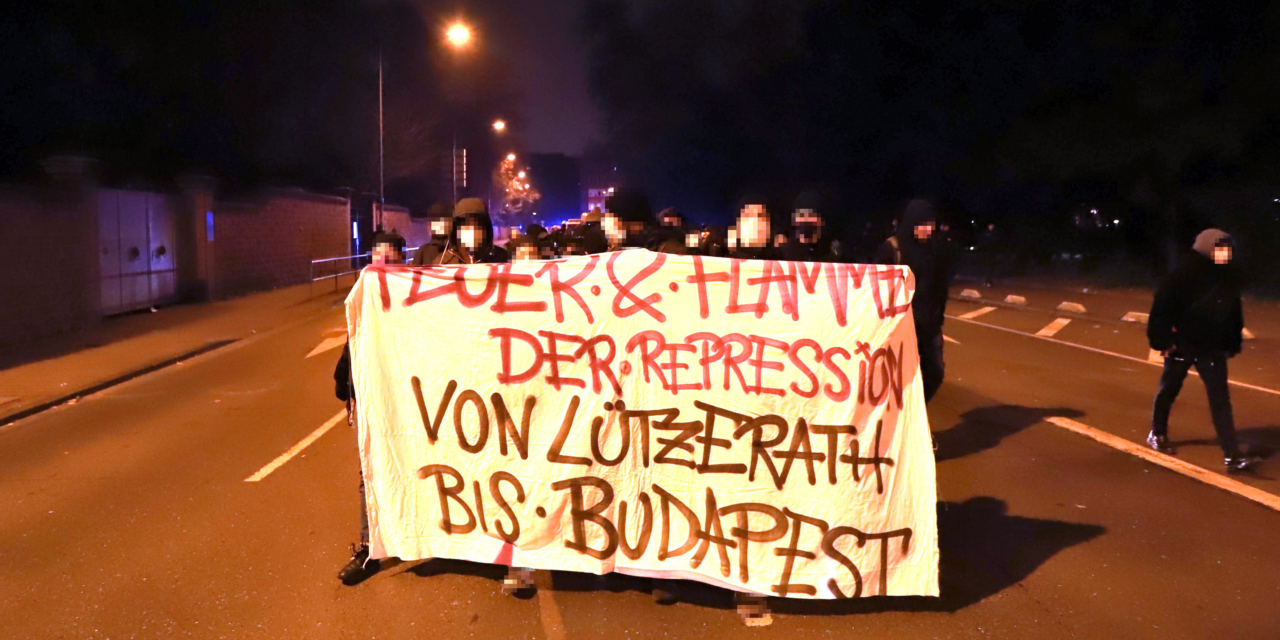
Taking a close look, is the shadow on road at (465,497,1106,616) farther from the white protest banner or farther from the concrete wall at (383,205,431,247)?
the concrete wall at (383,205,431,247)

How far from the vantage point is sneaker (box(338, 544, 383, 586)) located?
15.2 ft

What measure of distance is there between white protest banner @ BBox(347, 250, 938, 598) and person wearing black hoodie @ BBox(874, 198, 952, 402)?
2.22 metres

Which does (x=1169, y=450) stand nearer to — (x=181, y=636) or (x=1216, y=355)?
(x=1216, y=355)

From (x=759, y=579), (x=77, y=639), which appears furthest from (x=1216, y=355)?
(x=77, y=639)

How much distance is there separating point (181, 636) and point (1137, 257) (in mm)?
33335

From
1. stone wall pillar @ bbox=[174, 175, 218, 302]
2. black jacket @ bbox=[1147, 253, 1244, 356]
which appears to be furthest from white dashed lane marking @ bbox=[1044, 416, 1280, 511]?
stone wall pillar @ bbox=[174, 175, 218, 302]

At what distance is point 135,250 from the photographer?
57.4 ft

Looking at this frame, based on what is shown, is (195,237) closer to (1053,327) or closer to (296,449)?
(296,449)

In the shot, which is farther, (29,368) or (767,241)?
(29,368)

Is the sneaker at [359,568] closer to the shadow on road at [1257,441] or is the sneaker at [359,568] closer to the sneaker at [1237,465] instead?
the sneaker at [1237,465]

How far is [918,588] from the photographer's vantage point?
4.22 meters

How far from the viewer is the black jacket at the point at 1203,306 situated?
654 cm

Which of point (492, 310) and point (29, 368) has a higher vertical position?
point (492, 310)

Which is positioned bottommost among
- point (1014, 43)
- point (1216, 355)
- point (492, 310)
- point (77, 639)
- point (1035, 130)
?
point (77, 639)
